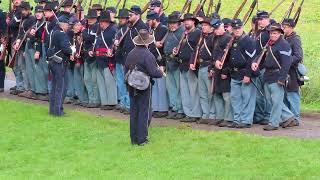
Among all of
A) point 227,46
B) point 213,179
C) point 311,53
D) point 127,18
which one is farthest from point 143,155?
point 311,53

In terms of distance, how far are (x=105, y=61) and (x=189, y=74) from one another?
2.25 meters

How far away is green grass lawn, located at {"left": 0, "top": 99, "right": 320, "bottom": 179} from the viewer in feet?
36.9

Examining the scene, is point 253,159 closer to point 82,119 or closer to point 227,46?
point 227,46

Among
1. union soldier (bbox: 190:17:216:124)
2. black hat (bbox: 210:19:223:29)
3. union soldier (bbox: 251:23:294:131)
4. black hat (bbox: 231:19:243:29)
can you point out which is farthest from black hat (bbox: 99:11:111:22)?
union soldier (bbox: 251:23:294:131)

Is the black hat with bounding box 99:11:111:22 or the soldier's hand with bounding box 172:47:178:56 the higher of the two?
the black hat with bounding box 99:11:111:22

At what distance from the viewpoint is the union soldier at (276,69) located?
13773mm

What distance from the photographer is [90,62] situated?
16.7m

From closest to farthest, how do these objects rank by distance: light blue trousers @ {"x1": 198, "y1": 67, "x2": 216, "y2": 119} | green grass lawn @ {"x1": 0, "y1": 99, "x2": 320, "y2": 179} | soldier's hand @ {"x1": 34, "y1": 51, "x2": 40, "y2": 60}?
green grass lawn @ {"x1": 0, "y1": 99, "x2": 320, "y2": 179} < light blue trousers @ {"x1": 198, "y1": 67, "x2": 216, "y2": 119} < soldier's hand @ {"x1": 34, "y1": 51, "x2": 40, "y2": 60}

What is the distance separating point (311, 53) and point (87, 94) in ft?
34.5

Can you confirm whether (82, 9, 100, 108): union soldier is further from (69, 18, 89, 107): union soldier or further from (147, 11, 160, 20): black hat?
(147, 11, 160, 20): black hat

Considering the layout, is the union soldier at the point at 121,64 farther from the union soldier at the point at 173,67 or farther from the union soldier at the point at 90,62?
the union soldier at the point at 173,67

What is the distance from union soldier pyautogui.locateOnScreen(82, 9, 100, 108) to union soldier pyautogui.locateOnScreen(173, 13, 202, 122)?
2.29 meters

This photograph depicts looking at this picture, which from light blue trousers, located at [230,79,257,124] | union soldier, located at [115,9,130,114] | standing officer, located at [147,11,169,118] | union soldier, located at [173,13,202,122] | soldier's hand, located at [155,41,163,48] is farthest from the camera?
union soldier, located at [115,9,130,114]

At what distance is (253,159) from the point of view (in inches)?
466
